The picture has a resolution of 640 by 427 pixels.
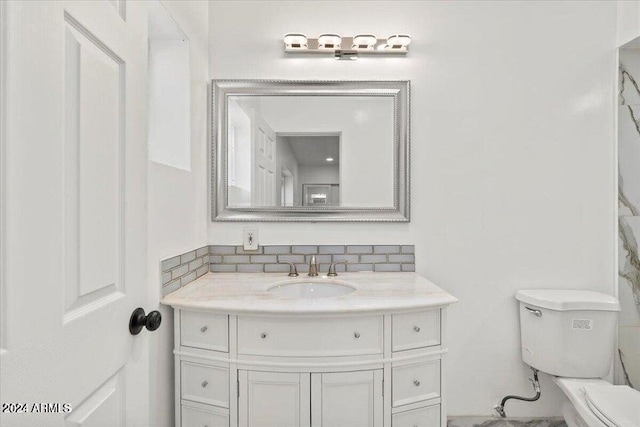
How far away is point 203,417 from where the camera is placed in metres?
1.41

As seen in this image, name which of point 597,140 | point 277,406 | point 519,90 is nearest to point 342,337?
point 277,406

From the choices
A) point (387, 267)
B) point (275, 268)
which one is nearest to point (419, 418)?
point (387, 267)

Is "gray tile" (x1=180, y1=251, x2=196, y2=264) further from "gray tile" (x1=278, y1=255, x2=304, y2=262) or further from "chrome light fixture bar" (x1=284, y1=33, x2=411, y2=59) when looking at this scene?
"chrome light fixture bar" (x1=284, y1=33, x2=411, y2=59)

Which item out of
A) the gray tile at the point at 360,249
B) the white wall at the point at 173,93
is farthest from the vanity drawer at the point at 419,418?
the white wall at the point at 173,93

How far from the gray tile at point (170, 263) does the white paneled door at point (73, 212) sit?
17.9 inches

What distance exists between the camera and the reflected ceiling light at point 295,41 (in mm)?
1909

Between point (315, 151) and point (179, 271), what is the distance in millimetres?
924

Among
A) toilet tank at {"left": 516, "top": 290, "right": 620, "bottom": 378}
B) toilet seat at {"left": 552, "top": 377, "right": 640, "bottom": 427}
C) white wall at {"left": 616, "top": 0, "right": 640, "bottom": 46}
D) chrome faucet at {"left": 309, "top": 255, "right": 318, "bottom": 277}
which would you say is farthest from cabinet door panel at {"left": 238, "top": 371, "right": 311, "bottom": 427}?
white wall at {"left": 616, "top": 0, "right": 640, "bottom": 46}

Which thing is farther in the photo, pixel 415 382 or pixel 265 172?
pixel 265 172

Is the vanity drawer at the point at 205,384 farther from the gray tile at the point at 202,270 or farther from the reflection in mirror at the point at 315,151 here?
the reflection in mirror at the point at 315,151

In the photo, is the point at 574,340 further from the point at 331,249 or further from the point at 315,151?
the point at 315,151

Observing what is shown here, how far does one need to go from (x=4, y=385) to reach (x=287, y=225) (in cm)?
152

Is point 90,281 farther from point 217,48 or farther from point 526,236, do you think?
point 526,236

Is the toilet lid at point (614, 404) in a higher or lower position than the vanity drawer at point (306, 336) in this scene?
lower
